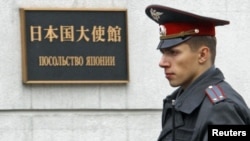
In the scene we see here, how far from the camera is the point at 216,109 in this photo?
3197 millimetres

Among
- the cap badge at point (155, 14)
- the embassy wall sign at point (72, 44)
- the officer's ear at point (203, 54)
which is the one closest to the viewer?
the officer's ear at point (203, 54)

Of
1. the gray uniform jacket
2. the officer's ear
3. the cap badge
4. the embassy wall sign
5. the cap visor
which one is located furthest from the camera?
the embassy wall sign

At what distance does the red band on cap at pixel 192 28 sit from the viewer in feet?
11.5

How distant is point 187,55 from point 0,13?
4.44 metres

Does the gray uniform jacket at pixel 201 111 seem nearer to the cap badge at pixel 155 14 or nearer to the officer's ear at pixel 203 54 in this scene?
the officer's ear at pixel 203 54

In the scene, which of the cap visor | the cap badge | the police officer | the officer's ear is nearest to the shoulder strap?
the police officer

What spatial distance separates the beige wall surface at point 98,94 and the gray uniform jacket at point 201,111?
414 cm

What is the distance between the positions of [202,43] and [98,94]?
4.31m

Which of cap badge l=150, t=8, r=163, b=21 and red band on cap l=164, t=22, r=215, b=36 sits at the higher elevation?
cap badge l=150, t=8, r=163, b=21

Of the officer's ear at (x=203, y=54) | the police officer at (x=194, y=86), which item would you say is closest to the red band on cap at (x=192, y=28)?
the police officer at (x=194, y=86)

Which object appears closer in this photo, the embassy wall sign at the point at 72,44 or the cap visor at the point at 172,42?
the cap visor at the point at 172,42

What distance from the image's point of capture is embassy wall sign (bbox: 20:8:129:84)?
7566 millimetres

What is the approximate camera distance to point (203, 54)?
3.36 meters

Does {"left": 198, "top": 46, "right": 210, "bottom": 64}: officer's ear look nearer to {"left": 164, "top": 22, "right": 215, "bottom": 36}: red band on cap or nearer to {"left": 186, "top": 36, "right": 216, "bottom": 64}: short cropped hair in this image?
{"left": 186, "top": 36, "right": 216, "bottom": 64}: short cropped hair
